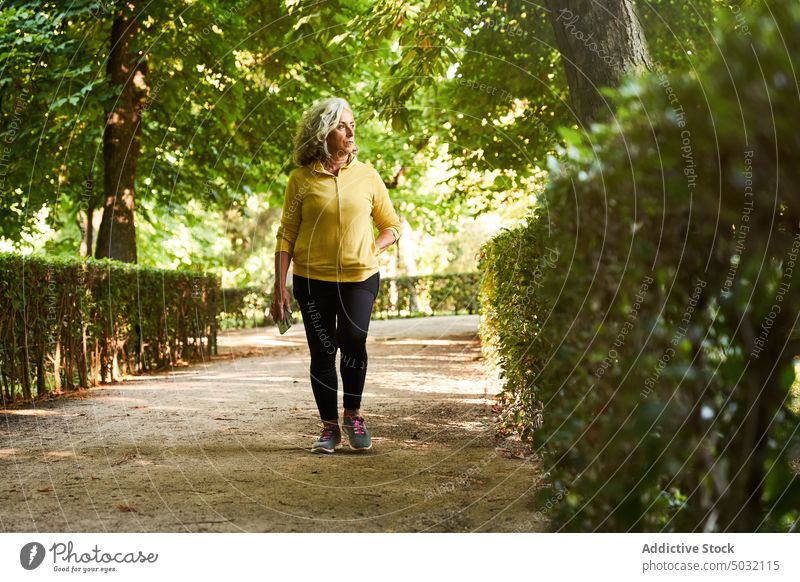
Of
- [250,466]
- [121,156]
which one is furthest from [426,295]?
[250,466]

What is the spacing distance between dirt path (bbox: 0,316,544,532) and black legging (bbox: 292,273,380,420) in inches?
18.4

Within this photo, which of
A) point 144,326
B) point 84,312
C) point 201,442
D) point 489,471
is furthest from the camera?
point 144,326

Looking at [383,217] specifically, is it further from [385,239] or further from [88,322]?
[88,322]

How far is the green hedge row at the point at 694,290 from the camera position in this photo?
7.38ft

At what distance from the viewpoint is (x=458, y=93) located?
563 inches

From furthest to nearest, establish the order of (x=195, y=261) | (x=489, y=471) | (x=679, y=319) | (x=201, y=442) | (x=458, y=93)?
(x=195, y=261) < (x=458, y=93) < (x=201, y=442) < (x=489, y=471) < (x=679, y=319)

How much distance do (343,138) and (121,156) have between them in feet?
30.6

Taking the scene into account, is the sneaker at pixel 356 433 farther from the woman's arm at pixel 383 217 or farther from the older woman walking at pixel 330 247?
the woman's arm at pixel 383 217

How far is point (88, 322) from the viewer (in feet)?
33.9

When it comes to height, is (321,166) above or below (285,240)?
above

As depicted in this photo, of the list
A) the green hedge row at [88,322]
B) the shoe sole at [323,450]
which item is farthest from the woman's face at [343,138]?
the green hedge row at [88,322]

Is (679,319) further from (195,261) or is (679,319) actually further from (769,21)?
(195,261)

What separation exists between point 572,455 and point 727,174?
1.22 m
